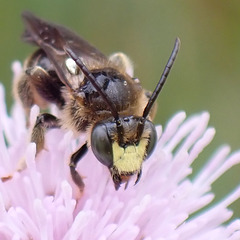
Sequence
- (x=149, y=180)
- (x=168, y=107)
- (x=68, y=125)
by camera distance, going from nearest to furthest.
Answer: (x=68, y=125)
(x=149, y=180)
(x=168, y=107)

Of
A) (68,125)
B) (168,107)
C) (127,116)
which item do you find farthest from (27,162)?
(168,107)

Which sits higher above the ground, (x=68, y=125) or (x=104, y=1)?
(x=104, y=1)

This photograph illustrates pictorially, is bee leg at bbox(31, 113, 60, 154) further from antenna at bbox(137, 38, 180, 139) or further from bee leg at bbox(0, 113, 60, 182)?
antenna at bbox(137, 38, 180, 139)

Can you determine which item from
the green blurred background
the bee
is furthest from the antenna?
the green blurred background

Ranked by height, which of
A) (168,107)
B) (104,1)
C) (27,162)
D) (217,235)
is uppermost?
(104,1)

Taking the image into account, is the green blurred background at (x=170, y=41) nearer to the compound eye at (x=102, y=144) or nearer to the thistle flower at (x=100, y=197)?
the thistle flower at (x=100, y=197)

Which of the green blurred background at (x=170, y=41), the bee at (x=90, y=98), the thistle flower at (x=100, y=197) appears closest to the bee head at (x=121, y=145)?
the bee at (x=90, y=98)

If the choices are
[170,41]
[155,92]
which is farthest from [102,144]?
[170,41]

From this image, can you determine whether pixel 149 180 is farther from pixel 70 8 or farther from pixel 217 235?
pixel 70 8

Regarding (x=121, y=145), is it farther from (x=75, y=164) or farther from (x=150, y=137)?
(x=75, y=164)
